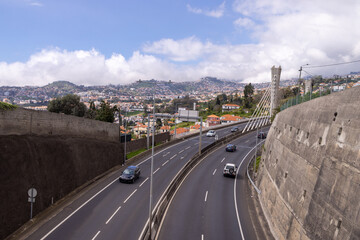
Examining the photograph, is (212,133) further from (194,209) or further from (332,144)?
(332,144)

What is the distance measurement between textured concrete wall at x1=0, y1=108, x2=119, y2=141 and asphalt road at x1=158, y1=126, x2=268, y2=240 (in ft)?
41.3

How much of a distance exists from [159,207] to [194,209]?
12.3 ft

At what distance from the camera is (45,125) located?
→ 22641mm

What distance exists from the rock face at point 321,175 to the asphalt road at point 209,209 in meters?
2.86

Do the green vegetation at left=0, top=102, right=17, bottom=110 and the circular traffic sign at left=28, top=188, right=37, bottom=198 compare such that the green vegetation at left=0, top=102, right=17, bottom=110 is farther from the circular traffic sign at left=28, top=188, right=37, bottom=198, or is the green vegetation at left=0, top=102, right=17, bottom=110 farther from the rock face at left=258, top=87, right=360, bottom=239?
the rock face at left=258, top=87, right=360, bottom=239

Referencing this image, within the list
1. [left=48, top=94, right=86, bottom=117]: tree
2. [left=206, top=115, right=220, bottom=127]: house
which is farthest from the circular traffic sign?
[left=206, top=115, right=220, bottom=127]: house

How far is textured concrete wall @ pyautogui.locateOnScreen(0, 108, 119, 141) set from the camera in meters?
18.7

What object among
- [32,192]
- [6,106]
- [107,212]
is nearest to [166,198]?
[107,212]

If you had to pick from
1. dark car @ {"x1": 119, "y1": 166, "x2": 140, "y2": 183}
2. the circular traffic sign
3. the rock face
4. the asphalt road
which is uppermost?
the rock face

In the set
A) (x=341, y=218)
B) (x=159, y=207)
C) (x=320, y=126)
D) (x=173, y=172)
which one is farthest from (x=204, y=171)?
(x=341, y=218)

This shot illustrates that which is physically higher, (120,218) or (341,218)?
(341,218)

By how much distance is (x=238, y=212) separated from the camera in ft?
78.5

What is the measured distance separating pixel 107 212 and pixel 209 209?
9102 mm

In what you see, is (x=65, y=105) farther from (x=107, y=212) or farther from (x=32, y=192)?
(x=32, y=192)
